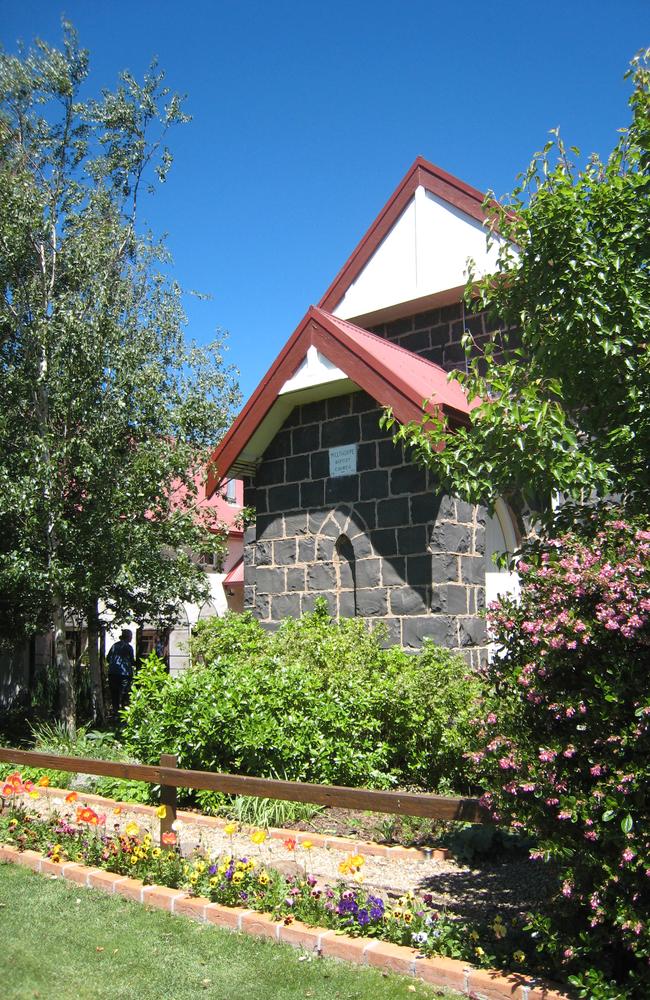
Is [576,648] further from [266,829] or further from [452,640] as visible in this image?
[452,640]

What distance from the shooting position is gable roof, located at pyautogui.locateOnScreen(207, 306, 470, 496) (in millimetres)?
10430

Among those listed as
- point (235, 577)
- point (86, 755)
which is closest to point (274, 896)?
point (86, 755)

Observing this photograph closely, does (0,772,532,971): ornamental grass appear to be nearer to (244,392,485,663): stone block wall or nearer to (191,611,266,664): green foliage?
(191,611,266,664): green foliage

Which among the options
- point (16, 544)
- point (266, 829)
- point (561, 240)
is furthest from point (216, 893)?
point (16, 544)

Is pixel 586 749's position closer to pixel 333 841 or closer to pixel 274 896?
pixel 274 896

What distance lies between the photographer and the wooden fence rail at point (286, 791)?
4.74 meters

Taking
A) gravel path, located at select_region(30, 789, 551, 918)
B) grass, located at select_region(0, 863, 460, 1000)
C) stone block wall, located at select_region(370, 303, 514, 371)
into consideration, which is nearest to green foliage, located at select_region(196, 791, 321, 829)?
gravel path, located at select_region(30, 789, 551, 918)

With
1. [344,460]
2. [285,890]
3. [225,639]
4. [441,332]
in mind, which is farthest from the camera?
[441,332]

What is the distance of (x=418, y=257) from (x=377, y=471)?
14.8 ft

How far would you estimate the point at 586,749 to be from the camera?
3.83 meters

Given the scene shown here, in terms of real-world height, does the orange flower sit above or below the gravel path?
above

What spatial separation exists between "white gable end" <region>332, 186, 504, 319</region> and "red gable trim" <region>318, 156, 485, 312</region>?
0.09 m

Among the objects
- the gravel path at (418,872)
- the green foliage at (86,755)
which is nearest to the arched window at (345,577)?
the green foliage at (86,755)

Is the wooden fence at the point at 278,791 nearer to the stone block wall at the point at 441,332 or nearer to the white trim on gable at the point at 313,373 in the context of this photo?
the white trim on gable at the point at 313,373
